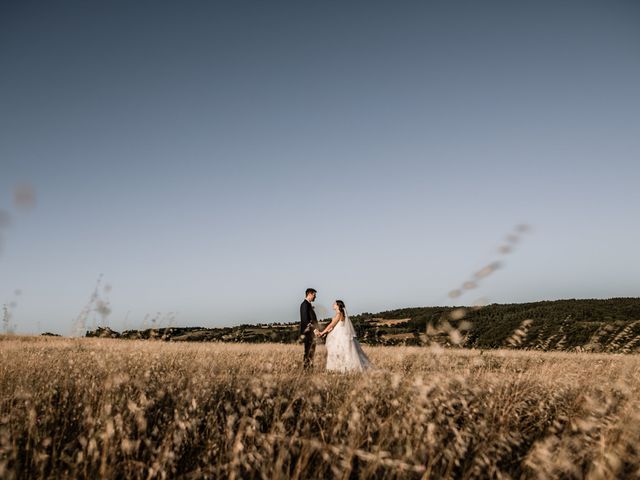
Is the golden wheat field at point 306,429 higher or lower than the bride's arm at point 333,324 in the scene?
lower

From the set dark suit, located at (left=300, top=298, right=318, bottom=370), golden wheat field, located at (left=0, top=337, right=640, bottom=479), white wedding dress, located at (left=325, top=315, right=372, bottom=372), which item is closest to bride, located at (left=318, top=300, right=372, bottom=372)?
white wedding dress, located at (left=325, top=315, right=372, bottom=372)

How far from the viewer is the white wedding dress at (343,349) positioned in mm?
11883

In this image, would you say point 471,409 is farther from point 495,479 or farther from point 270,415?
point 270,415

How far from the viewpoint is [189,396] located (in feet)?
12.9

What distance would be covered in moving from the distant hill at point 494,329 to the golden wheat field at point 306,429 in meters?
0.50

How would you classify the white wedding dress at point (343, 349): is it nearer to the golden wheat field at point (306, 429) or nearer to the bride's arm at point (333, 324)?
the bride's arm at point (333, 324)

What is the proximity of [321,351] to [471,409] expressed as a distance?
43.6 feet

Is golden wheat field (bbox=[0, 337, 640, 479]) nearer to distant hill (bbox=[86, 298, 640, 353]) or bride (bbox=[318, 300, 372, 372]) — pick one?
distant hill (bbox=[86, 298, 640, 353])

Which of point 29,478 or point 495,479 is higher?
point 29,478

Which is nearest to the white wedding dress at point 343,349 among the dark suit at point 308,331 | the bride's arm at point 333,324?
the bride's arm at point 333,324

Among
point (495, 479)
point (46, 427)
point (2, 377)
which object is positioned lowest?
point (495, 479)

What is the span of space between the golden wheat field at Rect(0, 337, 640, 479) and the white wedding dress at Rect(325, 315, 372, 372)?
5833mm

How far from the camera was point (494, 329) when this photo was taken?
398 inches

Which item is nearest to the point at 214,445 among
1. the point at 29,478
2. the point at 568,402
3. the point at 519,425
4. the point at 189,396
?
the point at 189,396
